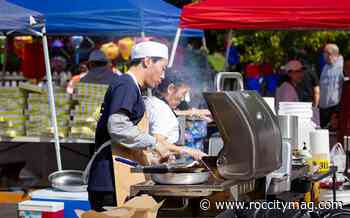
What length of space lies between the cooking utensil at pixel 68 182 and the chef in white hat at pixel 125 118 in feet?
5.11

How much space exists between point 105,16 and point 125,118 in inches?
246

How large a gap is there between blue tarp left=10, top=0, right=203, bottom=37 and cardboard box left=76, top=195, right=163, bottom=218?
6.35m

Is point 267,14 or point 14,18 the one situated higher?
point 267,14

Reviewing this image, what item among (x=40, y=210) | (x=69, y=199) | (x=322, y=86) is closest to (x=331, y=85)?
(x=322, y=86)

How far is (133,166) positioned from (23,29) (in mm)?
3681

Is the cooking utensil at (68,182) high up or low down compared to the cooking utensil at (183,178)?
down

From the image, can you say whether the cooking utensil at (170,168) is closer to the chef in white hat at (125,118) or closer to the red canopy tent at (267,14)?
the chef in white hat at (125,118)

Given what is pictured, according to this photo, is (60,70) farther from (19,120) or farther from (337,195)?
(337,195)

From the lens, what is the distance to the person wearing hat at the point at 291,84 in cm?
1099

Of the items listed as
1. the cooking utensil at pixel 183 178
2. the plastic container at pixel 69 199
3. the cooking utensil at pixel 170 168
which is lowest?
the plastic container at pixel 69 199

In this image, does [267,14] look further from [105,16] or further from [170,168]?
[170,168]

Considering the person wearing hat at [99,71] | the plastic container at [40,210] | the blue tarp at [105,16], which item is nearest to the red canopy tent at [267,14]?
the blue tarp at [105,16]

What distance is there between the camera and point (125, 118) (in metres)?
4.36

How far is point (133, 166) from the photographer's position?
4516mm
